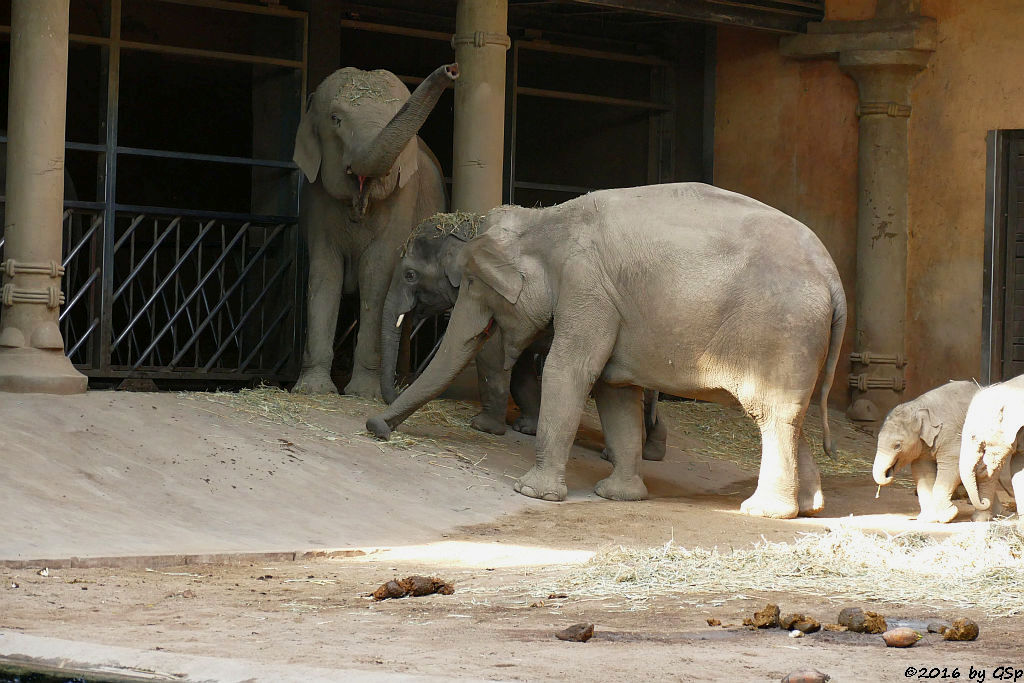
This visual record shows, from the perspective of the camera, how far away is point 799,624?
5105 millimetres

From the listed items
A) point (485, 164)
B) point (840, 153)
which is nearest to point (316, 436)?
point (485, 164)

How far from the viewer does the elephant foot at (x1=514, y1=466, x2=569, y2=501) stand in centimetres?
917

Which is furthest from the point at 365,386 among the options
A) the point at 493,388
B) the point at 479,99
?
the point at 479,99

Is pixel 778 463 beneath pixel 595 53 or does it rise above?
beneath

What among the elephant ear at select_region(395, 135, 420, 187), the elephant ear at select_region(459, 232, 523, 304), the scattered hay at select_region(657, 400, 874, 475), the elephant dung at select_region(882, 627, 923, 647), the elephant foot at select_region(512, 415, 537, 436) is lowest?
the scattered hay at select_region(657, 400, 874, 475)

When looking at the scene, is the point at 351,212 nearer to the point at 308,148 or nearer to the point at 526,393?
the point at 308,148

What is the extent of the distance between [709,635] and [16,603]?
250 centimetres

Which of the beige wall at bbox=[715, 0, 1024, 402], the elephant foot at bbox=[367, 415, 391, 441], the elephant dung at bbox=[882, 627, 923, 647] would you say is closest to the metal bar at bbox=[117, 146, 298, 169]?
the elephant foot at bbox=[367, 415, 391, 441]

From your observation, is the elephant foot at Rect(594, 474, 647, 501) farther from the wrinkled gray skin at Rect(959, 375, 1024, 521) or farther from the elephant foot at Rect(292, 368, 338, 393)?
the elephant foot at Rect(292, 368, 338, 393)

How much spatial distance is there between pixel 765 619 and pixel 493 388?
577cm

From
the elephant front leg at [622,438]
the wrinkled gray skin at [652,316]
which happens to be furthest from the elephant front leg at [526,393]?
the elephant front leg at [622,438]

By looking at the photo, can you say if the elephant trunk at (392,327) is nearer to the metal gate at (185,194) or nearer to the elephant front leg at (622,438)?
the elephant front leg at (622,438)

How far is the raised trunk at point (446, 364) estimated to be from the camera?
32.2ft

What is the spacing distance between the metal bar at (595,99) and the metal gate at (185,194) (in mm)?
2179
